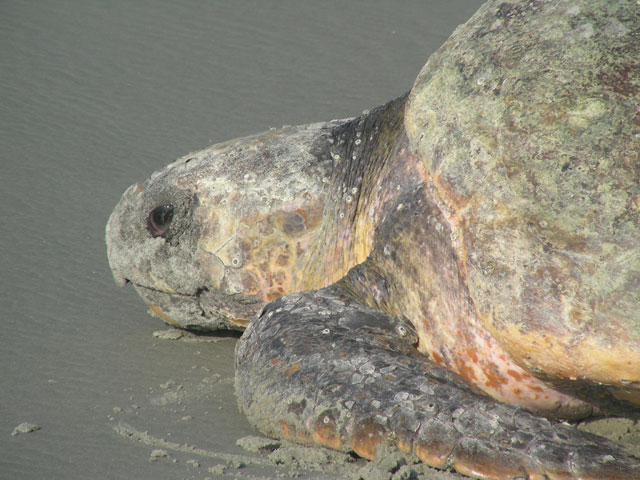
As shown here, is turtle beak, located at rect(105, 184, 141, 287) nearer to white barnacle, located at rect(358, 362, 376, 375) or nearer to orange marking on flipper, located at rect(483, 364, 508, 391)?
white barnacle, located at rect(358, 362, 376, 375)

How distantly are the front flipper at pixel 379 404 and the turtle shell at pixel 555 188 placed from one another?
0.26 m

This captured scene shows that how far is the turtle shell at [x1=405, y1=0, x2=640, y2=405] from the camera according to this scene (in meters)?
1.88

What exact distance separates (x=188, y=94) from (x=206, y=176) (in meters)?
2.25

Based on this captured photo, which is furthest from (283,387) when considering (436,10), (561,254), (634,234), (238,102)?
(436,10)

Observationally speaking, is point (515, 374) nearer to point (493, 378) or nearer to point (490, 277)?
point (493, 378)

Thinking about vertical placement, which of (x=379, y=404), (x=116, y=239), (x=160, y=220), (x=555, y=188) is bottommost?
(x=379, y=404)

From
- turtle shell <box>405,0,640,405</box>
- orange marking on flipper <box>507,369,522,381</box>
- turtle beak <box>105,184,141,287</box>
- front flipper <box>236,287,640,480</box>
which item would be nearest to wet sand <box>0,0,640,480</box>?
front flipper <box>236,287,640,480</box>

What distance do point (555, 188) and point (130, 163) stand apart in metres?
3.00

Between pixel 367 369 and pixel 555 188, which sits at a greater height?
pixel 555 188

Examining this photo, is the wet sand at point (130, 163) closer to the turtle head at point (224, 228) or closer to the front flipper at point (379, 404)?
the front flipper at point (379, 404)

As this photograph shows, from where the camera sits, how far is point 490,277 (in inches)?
79.8

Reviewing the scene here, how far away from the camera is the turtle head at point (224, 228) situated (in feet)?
9.22

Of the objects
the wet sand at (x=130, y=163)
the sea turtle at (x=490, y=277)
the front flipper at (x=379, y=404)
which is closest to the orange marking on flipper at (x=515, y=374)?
the sea turtle at (x=490, y=277)

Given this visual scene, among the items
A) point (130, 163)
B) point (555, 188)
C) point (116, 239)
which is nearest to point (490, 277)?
point (555, 188)
